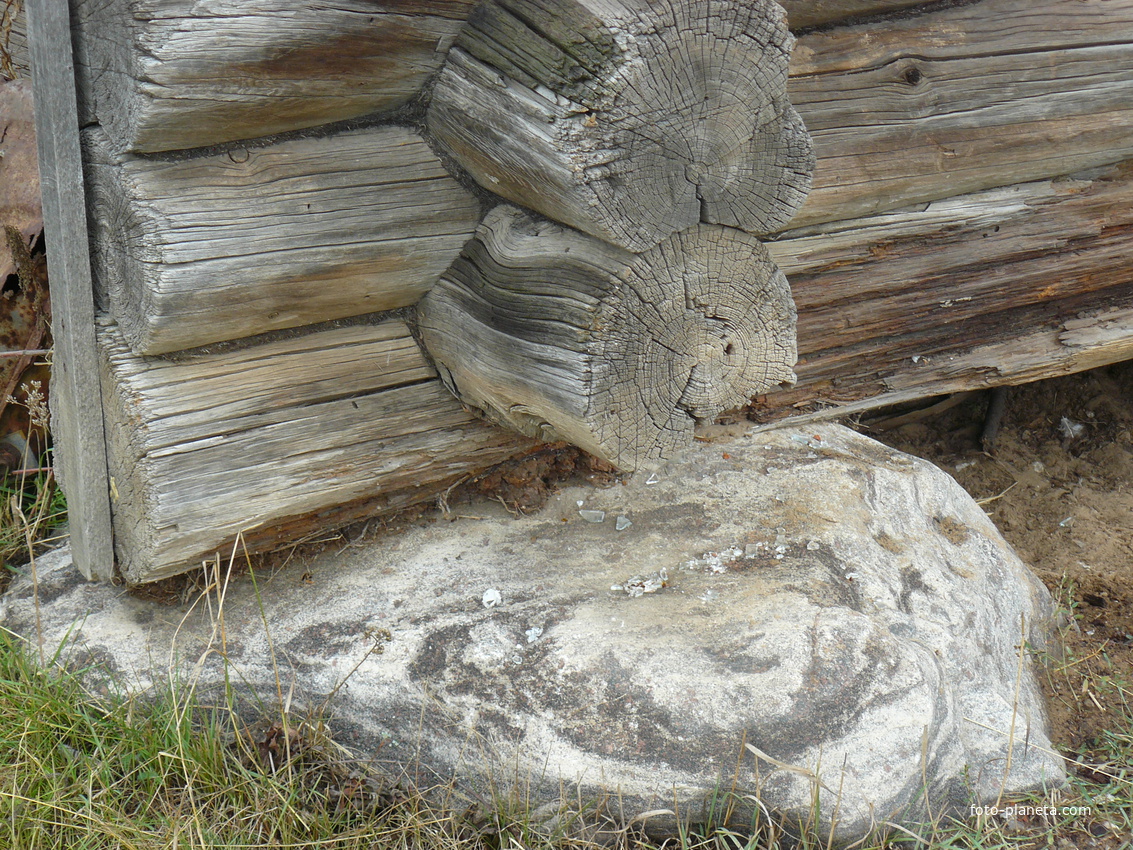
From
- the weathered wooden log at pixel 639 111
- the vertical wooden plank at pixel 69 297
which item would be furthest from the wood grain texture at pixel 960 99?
the vertical wooden plank at pixel 69 297

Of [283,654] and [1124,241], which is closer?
[283,654]

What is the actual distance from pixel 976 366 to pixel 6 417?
11.0 ft

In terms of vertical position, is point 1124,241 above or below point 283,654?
above

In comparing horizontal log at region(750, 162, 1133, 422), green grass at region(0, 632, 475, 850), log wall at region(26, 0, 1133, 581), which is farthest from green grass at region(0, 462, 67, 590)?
horizontal log at region(750, 162, 1133, 422)

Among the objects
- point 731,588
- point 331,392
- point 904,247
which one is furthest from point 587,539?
point 904,247

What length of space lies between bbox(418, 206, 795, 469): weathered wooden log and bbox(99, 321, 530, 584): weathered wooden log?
33 centimetres

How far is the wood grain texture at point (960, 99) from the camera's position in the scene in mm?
2697

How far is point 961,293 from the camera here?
10.8ft

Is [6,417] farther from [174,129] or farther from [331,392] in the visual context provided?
[174,129]

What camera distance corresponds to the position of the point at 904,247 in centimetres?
312

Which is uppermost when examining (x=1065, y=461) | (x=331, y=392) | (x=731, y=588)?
(x=331, y=392)

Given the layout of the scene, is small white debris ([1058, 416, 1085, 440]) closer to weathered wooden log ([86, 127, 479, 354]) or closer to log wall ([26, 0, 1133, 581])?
log wall ([26, 0, 1133, 581])

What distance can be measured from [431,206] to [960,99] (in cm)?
167

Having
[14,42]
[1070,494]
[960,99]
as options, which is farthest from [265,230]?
[1070,494]
